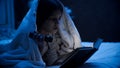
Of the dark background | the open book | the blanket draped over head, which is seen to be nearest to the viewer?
the open book

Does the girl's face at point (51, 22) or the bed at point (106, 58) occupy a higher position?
the girl's face at point (51, 22)

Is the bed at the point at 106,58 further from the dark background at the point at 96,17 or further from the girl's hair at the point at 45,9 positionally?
the dark background at the point at 96,17

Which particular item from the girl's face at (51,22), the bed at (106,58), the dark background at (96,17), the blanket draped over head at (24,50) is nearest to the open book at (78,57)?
the bed at (106,58)

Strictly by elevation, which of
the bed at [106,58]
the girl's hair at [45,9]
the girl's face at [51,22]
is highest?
the girl's hair at [45,9]

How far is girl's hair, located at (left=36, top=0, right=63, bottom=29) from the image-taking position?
1.89 meters

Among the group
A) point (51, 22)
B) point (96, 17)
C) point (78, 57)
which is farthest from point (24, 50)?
point (96, 17)

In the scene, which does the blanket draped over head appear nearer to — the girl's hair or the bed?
the girl's hair

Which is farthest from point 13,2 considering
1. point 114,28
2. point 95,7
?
point 114,28

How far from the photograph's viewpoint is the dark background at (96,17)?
164 inches

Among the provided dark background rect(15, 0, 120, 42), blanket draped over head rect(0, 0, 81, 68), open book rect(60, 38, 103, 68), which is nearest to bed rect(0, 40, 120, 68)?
open book rect(60, 38, 103, 68)

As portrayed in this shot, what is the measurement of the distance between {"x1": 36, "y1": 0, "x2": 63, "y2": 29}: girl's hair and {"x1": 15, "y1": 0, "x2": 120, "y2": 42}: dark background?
215 centimetres

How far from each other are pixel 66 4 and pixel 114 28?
745 mm

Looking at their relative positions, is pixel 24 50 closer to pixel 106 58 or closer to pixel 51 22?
pixel 51 22

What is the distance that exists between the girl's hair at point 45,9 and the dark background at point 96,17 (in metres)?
2.15
